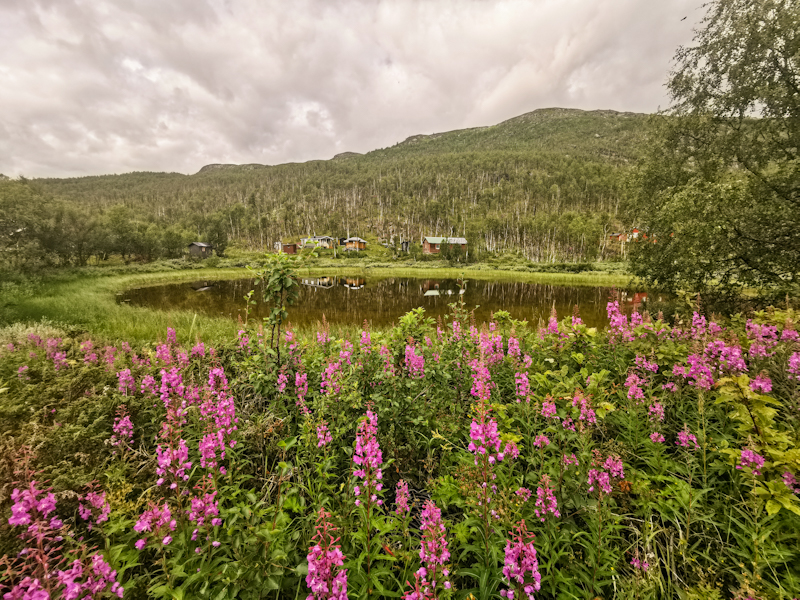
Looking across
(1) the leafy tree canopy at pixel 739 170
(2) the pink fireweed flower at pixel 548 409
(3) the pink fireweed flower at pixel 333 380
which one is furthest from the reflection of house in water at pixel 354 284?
(2) the pink fireweed flower at pixel 548 409

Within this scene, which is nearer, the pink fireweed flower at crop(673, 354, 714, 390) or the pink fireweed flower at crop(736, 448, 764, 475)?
the pink fireweed flower at crop(736, 448, 764, 475)

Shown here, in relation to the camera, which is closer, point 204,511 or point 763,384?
point 204,511

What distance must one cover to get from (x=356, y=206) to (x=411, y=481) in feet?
468

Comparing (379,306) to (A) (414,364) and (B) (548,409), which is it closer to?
(A) (414,364)

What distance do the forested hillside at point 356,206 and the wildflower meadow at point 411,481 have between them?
117 ft

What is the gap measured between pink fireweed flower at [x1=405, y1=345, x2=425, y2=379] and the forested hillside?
37.4 metres

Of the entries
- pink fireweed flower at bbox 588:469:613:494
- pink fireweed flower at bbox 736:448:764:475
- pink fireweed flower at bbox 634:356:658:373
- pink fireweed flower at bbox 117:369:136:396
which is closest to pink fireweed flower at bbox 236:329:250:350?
pink fireweed flower at bbox 117:369:136:396

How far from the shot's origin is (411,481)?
4.12 meters

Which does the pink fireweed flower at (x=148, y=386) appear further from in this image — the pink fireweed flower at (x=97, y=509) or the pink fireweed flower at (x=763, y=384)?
the pink fireweed flower at (x=763, y=384)

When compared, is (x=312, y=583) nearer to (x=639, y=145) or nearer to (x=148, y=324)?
(x=148, y=324)

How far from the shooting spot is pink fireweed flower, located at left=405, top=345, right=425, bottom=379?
5168 millimetres

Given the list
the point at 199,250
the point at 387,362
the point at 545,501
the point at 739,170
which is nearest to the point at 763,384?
the point at 545,501

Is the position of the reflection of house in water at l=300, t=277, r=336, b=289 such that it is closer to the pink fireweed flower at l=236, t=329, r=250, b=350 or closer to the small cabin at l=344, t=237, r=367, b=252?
the pink fireweed flower at l=236, t=329, r=250, b=350

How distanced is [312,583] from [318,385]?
13.1 feet
